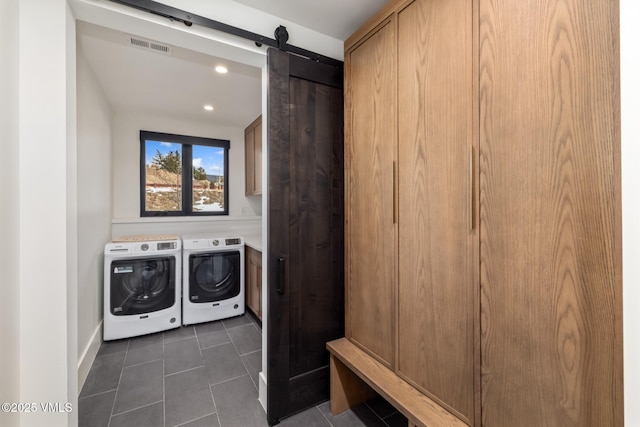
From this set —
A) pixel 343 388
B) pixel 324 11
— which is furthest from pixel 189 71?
pixel 343 388

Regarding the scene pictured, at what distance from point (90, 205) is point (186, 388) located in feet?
5.75

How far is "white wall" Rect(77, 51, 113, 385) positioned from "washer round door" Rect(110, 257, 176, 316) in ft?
0.54

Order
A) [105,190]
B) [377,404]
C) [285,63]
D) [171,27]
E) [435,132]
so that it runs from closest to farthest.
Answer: [435,132] < [171,27] < [285,63] < [377,404] < [105,190]

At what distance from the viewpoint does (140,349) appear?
8.30ft

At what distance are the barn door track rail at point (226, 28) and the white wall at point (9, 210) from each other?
A: 505 millimetres

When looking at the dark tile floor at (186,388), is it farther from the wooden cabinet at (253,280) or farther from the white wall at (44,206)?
the white wall at (44,206)

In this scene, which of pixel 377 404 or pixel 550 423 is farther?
pixel 377 404

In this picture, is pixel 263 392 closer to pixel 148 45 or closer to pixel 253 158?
pixel 148 45

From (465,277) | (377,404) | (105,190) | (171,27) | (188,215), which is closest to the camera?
(465,277)

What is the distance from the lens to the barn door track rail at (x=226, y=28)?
133 centimetres

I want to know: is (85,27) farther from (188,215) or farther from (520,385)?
(520,385)

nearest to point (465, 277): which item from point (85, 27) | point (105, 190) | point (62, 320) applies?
point (62, 320)

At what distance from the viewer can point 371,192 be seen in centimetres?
160

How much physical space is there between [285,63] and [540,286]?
5.75ft
